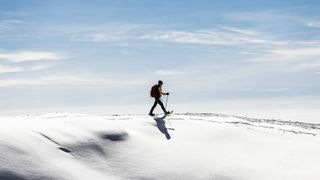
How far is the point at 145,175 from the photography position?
25234 mm

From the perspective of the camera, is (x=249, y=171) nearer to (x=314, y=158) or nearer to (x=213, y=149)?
(x=213, y=149)

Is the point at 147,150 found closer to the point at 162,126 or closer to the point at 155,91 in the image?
the point at 162,126

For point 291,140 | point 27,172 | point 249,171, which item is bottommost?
point 27,172

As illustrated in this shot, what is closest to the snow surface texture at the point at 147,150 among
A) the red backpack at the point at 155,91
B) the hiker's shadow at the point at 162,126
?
the hiker's shadow at the point at 162,126

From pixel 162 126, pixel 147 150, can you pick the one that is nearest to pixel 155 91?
pixel 162 126

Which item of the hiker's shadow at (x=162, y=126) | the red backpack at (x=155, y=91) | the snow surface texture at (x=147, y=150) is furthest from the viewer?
the red backpack at (x=155, y=91)

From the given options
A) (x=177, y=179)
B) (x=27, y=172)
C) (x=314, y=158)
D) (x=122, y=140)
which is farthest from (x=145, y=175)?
(x=314, y=158)

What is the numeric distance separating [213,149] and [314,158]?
656cm

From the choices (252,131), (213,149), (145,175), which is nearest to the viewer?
(145,175)

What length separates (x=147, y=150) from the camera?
91.8 ft

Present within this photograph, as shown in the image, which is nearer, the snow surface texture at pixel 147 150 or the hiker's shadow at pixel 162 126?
the snow surface texture at pixel 147 150

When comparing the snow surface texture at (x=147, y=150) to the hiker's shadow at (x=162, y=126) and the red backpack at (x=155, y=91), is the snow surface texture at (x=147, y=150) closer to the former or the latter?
the hiker's shadow at (x=162, y=126)

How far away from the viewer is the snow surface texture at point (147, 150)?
2388cm

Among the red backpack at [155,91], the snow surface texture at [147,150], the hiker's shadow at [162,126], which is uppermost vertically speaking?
the red backpack at [155,91]
